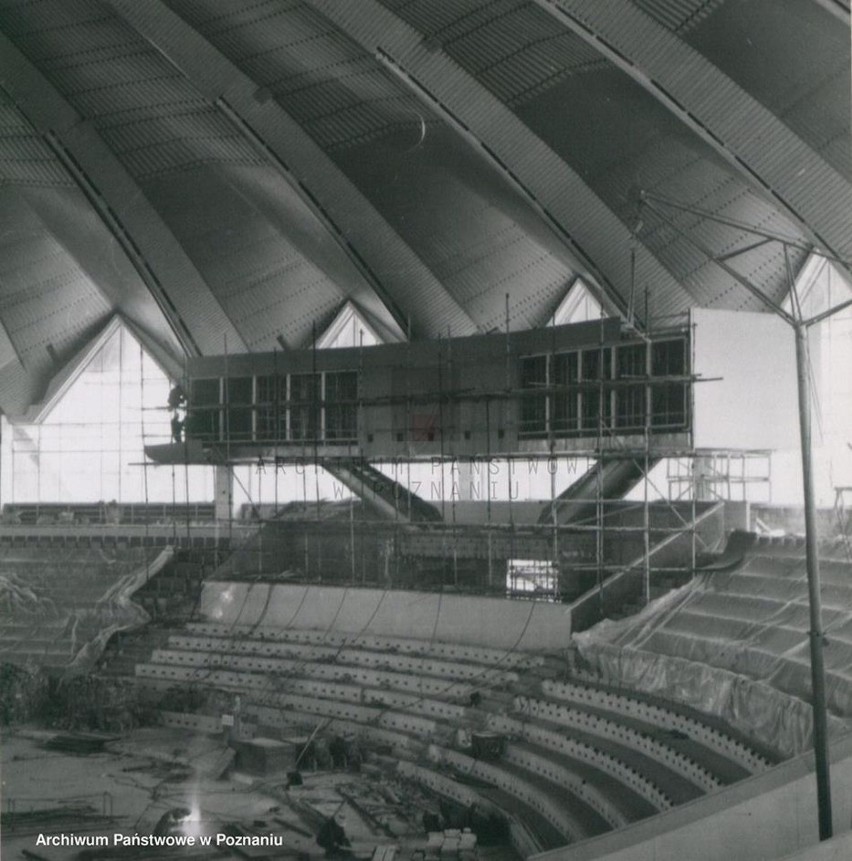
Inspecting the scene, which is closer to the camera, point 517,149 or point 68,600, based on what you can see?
point 517,149

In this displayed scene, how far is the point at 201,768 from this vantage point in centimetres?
1894

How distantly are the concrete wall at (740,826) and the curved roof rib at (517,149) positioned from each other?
16.5m

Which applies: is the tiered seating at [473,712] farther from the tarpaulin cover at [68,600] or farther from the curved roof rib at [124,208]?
the curved roof rib at [124,208]

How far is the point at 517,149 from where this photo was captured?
83.6 ft

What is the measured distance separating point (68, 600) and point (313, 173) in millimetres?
10529

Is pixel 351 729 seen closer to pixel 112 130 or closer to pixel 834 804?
pixel 834 804

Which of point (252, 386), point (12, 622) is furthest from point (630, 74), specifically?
point (12, 622)

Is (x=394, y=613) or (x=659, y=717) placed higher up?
(x=394, y=613)

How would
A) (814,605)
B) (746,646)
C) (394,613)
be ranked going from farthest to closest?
(394,613)
(746,646)
(814,605)

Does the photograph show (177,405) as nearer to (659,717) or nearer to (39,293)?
(39,293)

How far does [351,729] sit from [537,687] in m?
3.00

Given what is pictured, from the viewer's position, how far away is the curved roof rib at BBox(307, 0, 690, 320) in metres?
24.3

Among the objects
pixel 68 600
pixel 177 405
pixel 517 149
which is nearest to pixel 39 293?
pixel 177 405

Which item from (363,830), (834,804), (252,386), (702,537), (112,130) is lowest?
(363,830)
